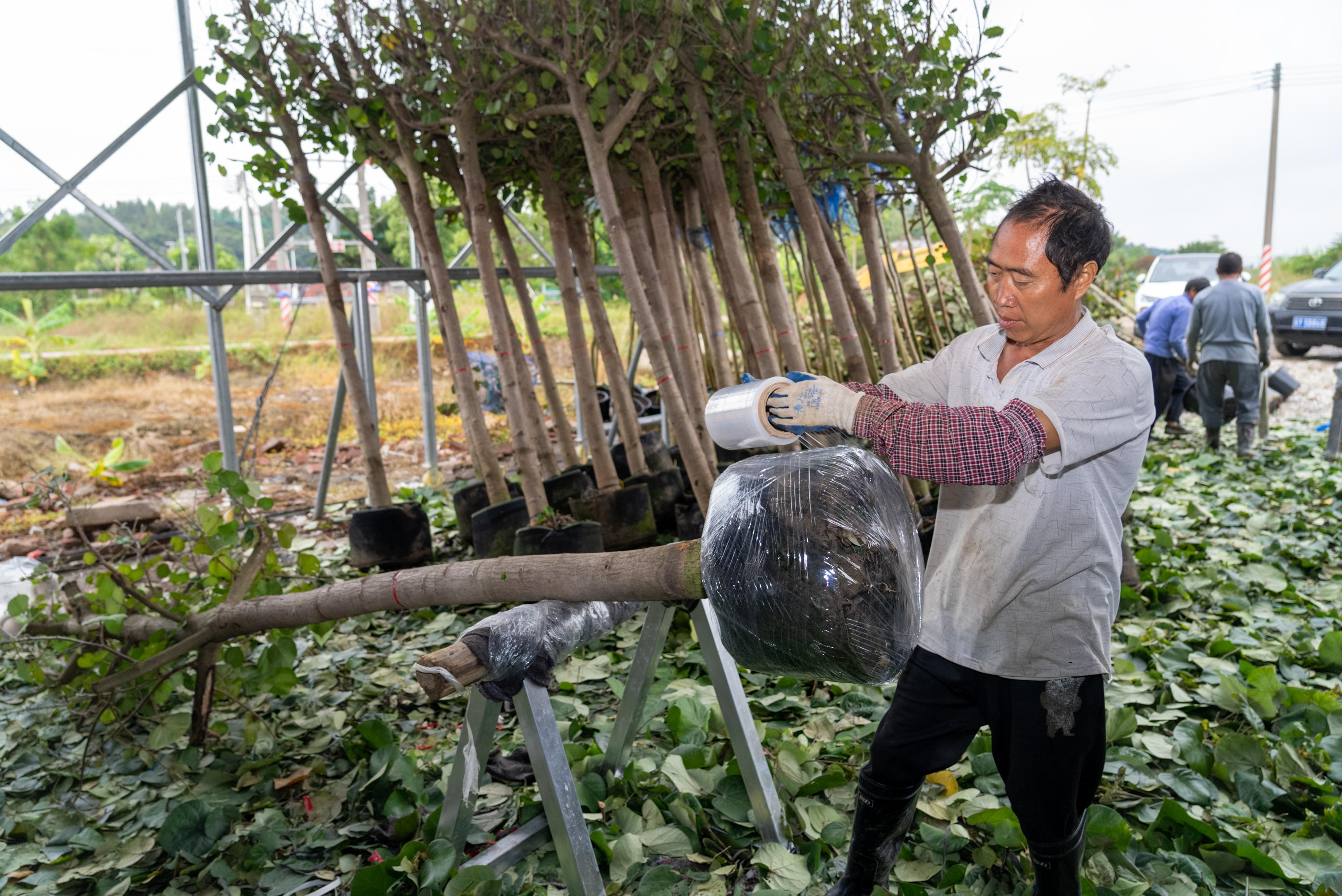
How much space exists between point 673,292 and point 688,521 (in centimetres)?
119

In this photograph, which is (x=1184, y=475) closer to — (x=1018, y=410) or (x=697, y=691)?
(x=697, y=691)

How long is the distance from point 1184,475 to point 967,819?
4.36 m

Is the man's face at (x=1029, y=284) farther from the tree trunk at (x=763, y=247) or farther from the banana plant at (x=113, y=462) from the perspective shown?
the banana plant at (x=113, y=462)

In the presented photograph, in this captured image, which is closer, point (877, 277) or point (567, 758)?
point (567, 758)

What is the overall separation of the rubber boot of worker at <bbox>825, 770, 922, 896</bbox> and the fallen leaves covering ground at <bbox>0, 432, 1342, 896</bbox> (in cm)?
7

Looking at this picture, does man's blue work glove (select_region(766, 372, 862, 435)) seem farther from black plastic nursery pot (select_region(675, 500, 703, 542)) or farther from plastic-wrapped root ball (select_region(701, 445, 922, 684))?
black plastic nursery pot (select_region(675, 500, 703, 542))

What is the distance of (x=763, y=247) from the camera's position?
401cm

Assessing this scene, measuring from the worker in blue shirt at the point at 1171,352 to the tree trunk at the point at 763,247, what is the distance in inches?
158

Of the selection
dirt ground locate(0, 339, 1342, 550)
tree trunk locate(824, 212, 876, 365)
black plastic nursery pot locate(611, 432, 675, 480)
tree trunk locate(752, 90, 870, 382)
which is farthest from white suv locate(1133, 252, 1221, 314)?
tree trunk locate(752, 90, 870, 382)

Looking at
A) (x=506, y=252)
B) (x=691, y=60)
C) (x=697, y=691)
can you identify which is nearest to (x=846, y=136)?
(x=691, y=60)

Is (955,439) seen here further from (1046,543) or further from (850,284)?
(850,284)

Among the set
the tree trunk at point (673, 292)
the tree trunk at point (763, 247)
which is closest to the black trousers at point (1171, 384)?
the tree trunk at point (763, 247)

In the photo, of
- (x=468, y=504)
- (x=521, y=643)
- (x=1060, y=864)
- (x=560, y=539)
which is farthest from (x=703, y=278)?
(x=1060, y=864)

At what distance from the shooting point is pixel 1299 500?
4621 millimetres
